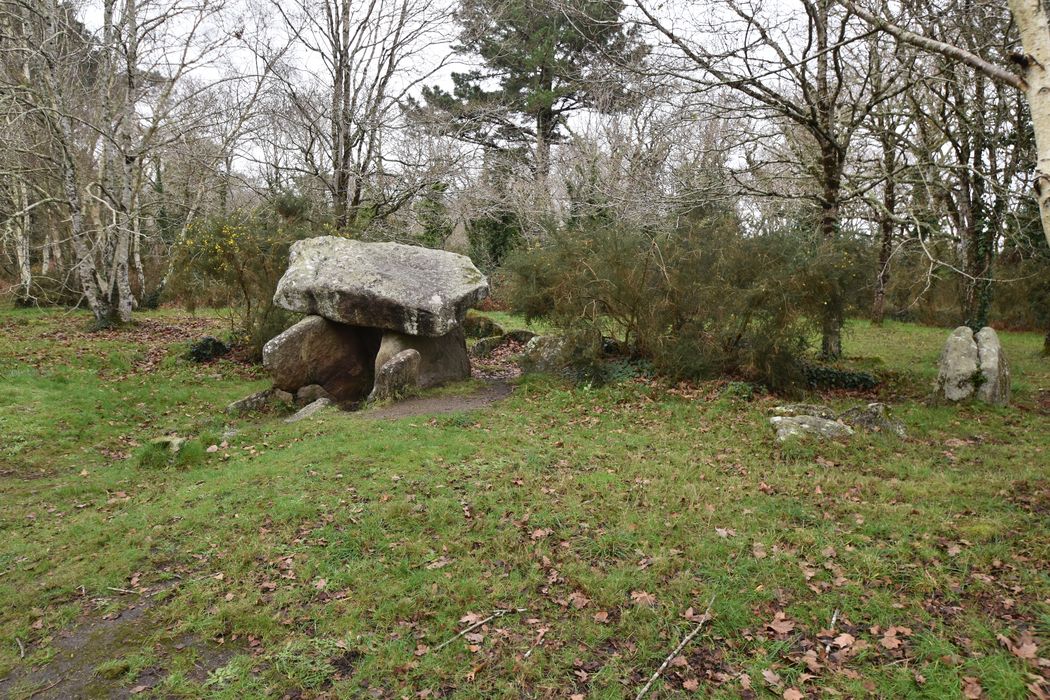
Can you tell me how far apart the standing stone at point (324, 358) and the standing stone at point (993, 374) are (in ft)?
32.8

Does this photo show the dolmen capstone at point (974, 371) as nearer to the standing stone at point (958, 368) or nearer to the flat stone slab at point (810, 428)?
the standing stone at point (958, 368)

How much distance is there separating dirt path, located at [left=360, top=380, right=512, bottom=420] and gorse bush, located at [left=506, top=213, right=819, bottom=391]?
1708 mm

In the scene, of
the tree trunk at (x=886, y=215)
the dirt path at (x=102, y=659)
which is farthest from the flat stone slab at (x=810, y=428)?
the dirt path at (x=102, y=659)

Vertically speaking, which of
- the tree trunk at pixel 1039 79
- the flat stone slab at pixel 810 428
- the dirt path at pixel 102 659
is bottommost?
the dirt path at pixel 102 659

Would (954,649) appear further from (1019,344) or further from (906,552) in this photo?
(1019,344)

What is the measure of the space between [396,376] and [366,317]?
1.22m

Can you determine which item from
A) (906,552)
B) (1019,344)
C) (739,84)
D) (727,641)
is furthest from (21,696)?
(1019,344)

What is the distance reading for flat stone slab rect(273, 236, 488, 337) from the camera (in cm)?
1066

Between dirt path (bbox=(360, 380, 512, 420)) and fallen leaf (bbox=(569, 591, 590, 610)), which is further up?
dirt path (bbox=(360, 380, 512, 420))

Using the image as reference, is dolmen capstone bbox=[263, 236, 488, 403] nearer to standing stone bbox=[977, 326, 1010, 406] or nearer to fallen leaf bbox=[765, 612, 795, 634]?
fallen leaf bbox=[765, 612, 795, 634]

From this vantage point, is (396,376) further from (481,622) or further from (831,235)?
(831,235)

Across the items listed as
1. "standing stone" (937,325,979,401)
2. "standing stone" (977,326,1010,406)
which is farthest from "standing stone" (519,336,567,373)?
"standing stone" (977,326,1010,406)

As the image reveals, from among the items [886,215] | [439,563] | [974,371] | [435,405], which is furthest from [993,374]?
[439,563]

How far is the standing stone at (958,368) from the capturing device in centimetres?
937
